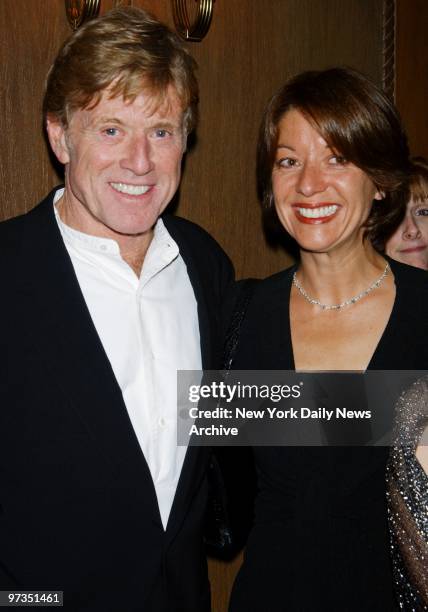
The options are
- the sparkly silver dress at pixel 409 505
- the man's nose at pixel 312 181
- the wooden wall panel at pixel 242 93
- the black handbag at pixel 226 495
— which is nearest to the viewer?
the sparkly silver dress at pixel 409 505

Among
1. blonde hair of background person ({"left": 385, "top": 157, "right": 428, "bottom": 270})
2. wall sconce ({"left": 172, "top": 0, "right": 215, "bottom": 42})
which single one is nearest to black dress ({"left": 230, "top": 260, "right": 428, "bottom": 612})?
blonde hair of background person ({"left": 385, "top": 157, "right": 428, "bottom": 270})

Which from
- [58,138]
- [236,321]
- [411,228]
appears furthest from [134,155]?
[411,228]

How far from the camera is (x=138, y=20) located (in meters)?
1.91

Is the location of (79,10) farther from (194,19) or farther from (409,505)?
(409,505)

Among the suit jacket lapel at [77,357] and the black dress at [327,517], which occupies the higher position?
the suit jacket lapel at [77,357]

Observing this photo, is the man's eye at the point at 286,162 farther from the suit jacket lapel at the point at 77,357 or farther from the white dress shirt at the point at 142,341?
the suit jacket lapel at the point at 77,357

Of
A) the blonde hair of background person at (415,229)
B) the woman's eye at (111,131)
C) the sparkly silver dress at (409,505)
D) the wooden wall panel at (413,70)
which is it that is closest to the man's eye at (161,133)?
the woman's eye at (111,131)

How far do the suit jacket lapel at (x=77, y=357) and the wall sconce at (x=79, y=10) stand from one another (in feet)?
2.35

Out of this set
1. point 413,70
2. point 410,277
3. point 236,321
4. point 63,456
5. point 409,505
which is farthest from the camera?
point 413,70

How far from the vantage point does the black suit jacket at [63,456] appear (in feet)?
5.66

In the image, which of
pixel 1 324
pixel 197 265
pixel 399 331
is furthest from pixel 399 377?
pixel 1 324

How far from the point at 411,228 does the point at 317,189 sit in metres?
0.86

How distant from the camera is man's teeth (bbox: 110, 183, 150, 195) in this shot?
1910mm

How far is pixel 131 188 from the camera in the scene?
192 cm
